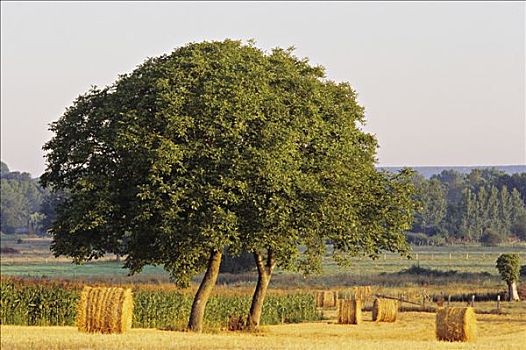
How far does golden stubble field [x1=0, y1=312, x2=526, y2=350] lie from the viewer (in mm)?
28312

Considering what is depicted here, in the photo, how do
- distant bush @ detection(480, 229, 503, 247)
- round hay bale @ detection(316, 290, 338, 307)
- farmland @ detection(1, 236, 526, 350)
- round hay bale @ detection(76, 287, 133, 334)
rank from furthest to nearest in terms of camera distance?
distant bush @ detection(480, 229, 503, 247), round hay bale @ detection(316, 290, 338, 307), round hay bale @ detection(76, 287, 133, 334), farmland @ detection(1, 236, 526, 350)

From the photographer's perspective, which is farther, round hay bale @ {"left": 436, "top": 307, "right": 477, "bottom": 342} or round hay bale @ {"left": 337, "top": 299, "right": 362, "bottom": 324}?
round hay bale @ {"left": 337, "top": 299, "right": 362, "bottom": 324}

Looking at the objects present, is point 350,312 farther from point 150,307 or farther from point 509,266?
point 509,266

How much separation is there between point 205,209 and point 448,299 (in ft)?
97.4

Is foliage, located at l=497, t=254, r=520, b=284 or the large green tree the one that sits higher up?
the large green tree

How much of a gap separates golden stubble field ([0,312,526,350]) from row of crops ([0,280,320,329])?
10.8 ft

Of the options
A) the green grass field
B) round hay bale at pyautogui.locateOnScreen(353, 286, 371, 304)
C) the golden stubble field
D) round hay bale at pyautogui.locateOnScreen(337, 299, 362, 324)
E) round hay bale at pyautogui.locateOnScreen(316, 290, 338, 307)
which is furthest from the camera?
the green grass field

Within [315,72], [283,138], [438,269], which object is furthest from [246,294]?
[438,269]

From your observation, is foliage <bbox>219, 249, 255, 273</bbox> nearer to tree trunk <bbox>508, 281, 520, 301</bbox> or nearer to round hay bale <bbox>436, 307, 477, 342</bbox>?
tree trunk <bbox>508, 281, 520, 301</bbox>

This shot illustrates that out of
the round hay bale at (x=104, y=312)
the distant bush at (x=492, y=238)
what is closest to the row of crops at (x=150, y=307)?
the round hay bale at (x=104, y=312)

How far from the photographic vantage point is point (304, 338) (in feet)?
126

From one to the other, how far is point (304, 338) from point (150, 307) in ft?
40.4

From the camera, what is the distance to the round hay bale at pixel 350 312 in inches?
1999

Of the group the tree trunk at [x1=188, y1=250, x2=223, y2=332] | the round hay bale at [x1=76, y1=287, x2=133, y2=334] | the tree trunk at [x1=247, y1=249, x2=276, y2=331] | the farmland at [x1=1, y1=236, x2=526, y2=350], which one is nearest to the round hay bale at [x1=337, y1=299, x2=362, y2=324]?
the farmland at [x1=1, y1=236, x2=526, y2=350]
